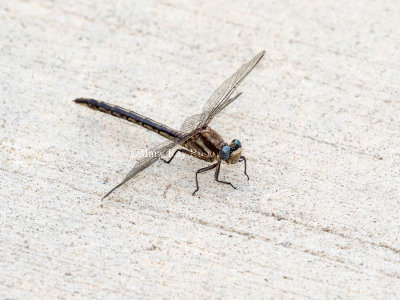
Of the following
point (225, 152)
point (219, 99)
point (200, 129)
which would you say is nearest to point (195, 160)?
point (200, 129)

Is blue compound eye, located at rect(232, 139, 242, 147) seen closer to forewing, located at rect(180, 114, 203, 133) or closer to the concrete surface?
the concrete surface

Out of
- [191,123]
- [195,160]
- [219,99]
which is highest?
[219,99]

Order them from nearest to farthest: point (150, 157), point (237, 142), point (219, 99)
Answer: point (150, 157) < point (237, 142) < point (219, 99)

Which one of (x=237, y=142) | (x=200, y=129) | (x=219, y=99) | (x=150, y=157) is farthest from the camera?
(x=219, y=99)

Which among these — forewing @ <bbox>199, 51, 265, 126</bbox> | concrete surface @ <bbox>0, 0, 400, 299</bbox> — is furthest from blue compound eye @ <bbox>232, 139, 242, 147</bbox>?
forewing @ <bbox>199, 51, 265, 126</bbox>

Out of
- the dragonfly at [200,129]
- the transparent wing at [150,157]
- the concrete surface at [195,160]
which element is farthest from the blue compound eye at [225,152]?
the transparent wing at [150,157]

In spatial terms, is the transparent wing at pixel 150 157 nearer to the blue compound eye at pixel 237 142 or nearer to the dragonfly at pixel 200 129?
the dragonfly at pixel 200 129

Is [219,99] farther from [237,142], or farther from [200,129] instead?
[237,142]

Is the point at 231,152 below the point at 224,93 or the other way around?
below
